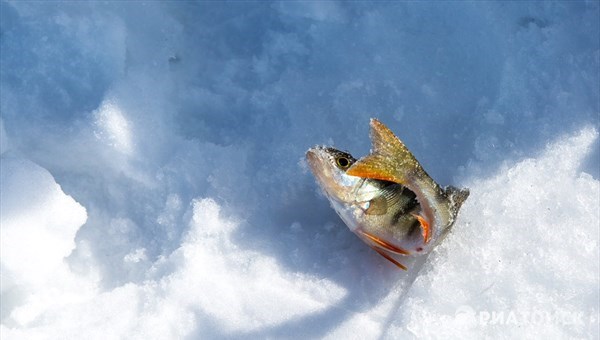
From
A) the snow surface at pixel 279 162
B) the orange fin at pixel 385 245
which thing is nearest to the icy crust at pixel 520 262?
the snow surface at pixel 279 162

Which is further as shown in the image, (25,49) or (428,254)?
(25,49)

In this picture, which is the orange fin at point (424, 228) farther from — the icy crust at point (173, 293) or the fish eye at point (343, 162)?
the icy crust at point (173, 293)

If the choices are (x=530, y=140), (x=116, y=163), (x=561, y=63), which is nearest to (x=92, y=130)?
(x=116, y=163)

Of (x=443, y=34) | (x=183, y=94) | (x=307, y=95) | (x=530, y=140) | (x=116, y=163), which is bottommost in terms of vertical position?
(x=116, y=163)

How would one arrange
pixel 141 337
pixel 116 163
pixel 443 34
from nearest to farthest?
pixel 141 337
pixel 116 163
pixel 443 34

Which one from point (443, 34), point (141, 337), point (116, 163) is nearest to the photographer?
point (141, 337)

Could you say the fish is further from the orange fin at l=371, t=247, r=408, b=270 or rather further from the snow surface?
the snow surface

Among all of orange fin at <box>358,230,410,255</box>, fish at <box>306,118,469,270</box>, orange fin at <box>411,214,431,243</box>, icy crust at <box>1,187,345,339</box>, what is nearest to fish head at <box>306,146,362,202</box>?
fish at <box>306,118,469,270</box>

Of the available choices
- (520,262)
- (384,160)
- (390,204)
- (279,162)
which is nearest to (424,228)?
(390,204)

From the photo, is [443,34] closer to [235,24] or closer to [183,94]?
[235,24]
